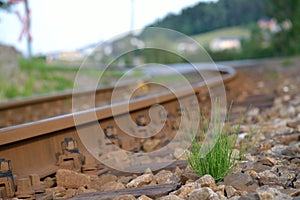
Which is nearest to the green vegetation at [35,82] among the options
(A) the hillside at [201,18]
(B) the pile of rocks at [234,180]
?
(A) the hillside at [201,18]

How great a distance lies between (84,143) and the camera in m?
3.91

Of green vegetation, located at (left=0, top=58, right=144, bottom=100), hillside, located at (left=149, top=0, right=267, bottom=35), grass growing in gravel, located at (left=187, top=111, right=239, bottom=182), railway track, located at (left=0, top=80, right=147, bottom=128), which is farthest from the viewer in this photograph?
hillside, located at (left=149, top=0, right=267, bottom=35)

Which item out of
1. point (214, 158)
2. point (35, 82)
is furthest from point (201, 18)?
point (214, 158)

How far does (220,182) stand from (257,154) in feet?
2.96

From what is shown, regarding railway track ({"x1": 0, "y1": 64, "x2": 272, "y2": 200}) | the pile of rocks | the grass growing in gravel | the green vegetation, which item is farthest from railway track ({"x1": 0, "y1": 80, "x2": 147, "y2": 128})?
the grass growing in gravel

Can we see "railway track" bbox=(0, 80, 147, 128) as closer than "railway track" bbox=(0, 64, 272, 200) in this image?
No

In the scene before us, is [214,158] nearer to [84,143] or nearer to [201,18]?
[84,143]

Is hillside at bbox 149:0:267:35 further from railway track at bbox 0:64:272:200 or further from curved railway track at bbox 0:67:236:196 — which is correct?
curved railway track at bbox 0:67:236:196

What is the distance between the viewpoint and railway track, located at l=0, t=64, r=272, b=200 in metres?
3.32

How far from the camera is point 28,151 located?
349cm

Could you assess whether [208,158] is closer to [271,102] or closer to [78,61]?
[271,102]

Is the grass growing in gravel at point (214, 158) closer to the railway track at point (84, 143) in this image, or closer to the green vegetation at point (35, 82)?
the railway track at point (84, 143)

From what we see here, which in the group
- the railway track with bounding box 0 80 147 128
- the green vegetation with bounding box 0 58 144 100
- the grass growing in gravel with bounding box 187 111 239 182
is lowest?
the grass growing in gravel with bounding box 187 111 239 182

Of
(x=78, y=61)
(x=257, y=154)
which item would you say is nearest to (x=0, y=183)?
(x=257, y=154)
